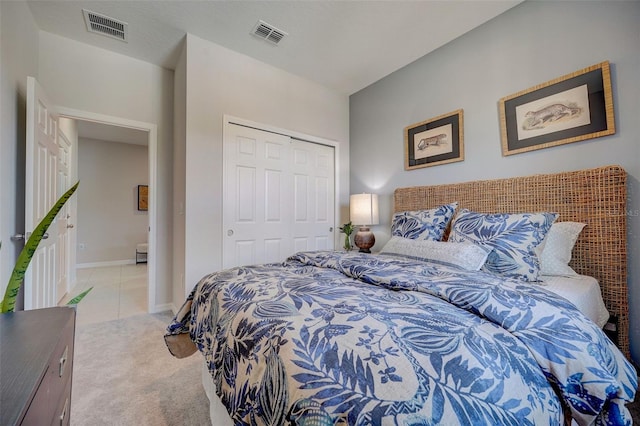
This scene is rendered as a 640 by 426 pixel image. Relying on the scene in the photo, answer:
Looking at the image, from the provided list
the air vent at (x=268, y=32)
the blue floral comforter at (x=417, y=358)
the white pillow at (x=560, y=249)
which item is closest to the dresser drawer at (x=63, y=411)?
the blue floral comforter at (x=417, y=358)

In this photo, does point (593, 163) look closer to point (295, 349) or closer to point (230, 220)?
point (295, 349)

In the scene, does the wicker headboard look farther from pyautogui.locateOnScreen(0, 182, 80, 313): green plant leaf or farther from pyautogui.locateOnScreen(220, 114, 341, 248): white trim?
pyautogui.locateOnScreen(0, 182, 80, 313): green plant leaf

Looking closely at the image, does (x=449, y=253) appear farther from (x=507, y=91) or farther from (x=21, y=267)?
(x=21, y=267)

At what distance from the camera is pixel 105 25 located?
7.75ft

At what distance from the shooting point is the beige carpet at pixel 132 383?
137 cm

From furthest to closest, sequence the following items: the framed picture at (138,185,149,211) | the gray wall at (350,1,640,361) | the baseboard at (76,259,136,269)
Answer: the framed picture at (138,185,149,211)
the baseboard at (76,259,136,269)
the gray wall at (350,1,640,361)

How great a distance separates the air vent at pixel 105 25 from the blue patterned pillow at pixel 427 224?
309 cm

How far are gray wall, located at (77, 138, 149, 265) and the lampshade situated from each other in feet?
15.5

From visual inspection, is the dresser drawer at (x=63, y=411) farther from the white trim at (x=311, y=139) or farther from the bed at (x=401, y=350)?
the white trim at (x=311, y=139)

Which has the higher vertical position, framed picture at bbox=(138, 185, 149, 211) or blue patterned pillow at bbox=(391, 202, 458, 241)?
framed picture at bbox=(138, 185, 149, 211)

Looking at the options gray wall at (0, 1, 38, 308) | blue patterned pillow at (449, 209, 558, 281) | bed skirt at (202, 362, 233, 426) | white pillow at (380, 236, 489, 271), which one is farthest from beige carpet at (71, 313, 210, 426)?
blue patterned pillow at (449, 209, 558, 281)

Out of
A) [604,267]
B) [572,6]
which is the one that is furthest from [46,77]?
[604,267]

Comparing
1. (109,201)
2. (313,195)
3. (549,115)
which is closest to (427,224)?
(549,115)

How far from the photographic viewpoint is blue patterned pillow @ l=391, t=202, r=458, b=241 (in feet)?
7.29
